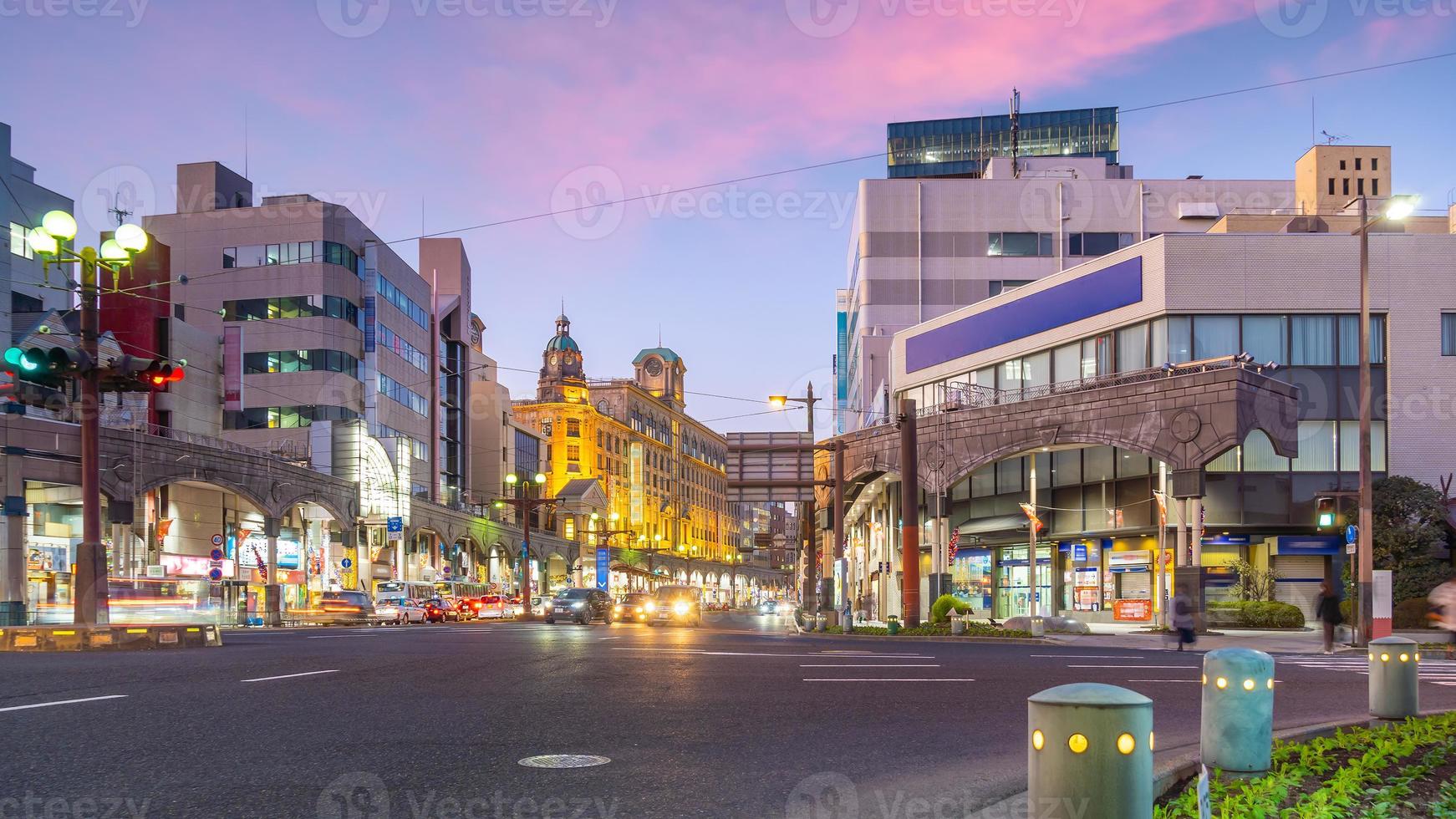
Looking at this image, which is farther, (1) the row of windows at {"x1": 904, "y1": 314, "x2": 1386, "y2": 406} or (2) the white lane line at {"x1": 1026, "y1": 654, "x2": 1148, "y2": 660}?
(1) the row of windows at {"x1": 904, "y1": 314, "x2": 1386, "y2": 406}

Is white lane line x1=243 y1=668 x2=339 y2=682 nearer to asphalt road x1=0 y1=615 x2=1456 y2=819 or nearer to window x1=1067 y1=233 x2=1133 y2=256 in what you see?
asphalt road x1=0 y1=615 x2=1456 y2=819

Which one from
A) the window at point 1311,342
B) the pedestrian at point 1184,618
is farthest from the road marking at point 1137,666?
the window at point 1311,342

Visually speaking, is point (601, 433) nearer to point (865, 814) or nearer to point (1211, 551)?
point (1211, 551)

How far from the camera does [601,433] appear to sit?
5832 inches

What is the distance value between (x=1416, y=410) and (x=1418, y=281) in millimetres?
4739

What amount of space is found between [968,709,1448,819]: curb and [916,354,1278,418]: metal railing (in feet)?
88.3

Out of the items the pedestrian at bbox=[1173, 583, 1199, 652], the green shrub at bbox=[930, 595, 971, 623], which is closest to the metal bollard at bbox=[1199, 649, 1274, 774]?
the pedestrian at bbox=[1173, 583, 1199, 652]

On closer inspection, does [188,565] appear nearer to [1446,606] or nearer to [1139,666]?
[1139,666]

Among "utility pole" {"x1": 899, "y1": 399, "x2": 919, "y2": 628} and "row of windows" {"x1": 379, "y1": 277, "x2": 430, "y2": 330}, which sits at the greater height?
"row of windows" {"x1": 379, "y1": 277, "x2": 430, "y2": 330}

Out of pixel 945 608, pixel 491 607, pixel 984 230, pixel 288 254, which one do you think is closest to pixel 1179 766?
pixel 945 608

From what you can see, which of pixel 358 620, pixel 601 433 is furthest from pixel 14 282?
pixel 601 433

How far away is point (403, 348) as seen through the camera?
83125 mm

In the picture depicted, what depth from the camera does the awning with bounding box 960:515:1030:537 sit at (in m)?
50.1

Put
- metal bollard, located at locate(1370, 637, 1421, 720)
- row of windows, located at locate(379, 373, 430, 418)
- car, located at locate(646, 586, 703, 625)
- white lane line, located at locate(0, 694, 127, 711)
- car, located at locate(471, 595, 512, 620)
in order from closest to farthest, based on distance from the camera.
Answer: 1. white lane line, located at locate(0, 694, 127, 711)
2. metal bollard, located at locate(1370, 637, 1421, 720)
3. car, located at locate(646, 586, 703, 625)
4. car, located at locate(471, 595, 512, 620)
5. row of windows, located at locate(379, 373, 430, 418)
